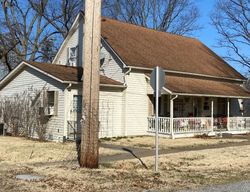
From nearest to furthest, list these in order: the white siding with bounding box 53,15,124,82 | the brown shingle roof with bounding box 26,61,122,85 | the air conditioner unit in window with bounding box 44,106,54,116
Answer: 1. the brown shingle roof with bounding box 26,61,122,85
2. the air conditioner unit in window with bounding box 44,106,54,116
3. the white siding with bounding box 53,15,124,82

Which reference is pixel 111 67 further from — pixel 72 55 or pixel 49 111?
pixel 49 111

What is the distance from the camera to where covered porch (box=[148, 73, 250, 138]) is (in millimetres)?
23750

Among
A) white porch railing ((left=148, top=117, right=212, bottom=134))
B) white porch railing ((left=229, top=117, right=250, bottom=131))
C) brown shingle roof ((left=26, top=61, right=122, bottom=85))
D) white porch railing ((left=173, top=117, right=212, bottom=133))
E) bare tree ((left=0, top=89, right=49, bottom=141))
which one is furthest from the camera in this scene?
white porch railing ((left=229, top=117, right=250, bottom=131))

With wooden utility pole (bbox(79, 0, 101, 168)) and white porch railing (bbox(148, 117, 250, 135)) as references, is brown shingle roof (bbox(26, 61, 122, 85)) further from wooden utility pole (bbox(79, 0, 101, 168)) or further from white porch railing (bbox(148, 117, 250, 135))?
wooden utility pole (bbox(79, 0, 101, 168))

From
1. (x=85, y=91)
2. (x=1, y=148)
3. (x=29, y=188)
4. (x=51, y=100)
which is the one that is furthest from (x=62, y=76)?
(x=29, y=188)

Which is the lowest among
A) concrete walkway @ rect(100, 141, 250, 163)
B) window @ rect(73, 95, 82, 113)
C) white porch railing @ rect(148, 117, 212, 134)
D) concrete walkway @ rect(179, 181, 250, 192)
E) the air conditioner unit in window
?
concrete walkway @ rect(179, 181, 250, 192)

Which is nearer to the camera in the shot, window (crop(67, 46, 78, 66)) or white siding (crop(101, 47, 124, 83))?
white siding (crop(101, 47, 124, 83))

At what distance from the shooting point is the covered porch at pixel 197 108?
23.8m

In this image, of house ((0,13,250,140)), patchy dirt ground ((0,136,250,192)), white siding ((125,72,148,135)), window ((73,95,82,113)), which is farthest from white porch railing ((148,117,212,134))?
patchy dirt ground ((0,136,250,192))

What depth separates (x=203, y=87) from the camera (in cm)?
2655

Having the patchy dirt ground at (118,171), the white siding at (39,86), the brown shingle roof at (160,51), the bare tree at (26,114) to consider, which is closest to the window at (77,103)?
the white siding at (39,86)

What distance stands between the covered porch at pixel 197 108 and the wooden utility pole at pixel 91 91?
10.8m

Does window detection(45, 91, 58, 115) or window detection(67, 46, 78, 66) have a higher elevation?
window detection(67, 46, 78, 66)

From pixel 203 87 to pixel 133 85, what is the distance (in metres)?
4.79
